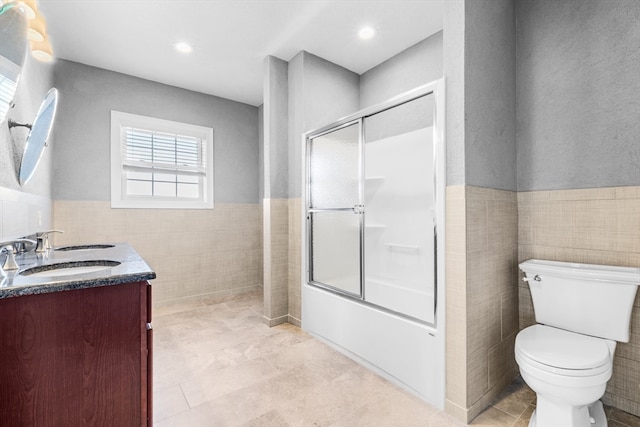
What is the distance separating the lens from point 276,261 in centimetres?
303

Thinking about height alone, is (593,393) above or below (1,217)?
below

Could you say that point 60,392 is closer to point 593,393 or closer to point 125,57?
point 593,393

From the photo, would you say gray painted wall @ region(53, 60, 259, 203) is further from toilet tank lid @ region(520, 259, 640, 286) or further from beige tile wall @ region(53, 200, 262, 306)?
toilet tank lid @ region(520, 259, 640, 286)

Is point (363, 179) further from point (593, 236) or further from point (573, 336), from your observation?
point (573, 336)

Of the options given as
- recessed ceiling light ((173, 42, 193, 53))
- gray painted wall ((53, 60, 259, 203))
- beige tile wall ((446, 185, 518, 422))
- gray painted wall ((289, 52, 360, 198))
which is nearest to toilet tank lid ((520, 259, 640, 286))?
beige tile wall ((446, 185, 518, 422))

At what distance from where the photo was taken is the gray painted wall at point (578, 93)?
5.44 ft

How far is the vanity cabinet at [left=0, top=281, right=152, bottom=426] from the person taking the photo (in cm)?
95

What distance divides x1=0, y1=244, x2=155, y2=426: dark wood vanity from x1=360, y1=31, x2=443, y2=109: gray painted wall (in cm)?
272

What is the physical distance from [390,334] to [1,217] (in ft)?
7.44

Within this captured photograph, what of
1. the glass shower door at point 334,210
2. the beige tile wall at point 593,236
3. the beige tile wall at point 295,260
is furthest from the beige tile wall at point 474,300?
the beige tile wall at point 295,260

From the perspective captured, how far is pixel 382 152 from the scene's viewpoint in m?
2.97

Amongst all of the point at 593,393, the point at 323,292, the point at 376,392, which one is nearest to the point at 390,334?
the point at 376,392

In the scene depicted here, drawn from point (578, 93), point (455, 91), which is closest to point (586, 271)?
point (578, 93)

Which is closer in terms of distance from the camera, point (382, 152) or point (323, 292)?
point (323, 292)
